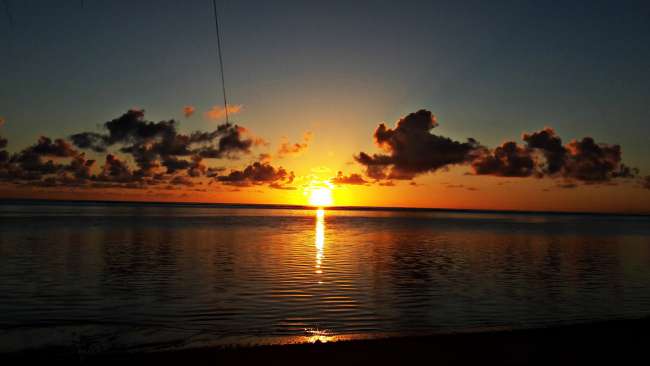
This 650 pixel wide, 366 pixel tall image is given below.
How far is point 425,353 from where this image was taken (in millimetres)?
11773

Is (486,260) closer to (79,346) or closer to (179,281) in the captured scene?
(179,281)

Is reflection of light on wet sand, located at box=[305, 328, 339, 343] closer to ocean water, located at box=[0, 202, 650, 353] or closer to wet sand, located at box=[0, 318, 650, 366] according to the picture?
ocean water, located at box=[0, 202, 650, 353]

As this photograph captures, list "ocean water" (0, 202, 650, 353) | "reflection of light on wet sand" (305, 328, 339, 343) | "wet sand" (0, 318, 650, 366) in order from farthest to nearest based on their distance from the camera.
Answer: "ocean water" (0, 202, 650, 353) → "reflection of light on wet sand" (305, 328, 339, 343) → "wet sand" (0, 318, 650, 366)

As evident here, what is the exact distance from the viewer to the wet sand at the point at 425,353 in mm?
11000

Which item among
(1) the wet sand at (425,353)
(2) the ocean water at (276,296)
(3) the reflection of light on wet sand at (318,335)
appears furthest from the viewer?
(2) the ocean water at (276,296)

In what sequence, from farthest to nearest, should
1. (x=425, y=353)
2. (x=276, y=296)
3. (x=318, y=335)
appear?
(x=276, y=296)
(x=318, y=335)
(x=425, y=353)

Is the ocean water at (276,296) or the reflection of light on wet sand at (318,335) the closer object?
the reflection of light on wet sand at (318,335)

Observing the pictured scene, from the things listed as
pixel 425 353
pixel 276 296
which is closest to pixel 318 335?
pixel 425 353

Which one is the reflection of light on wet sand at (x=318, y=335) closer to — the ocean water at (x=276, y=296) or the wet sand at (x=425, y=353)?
the ocean water at (x=276, y=296)

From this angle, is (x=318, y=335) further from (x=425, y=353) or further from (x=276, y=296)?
(x=276, y=296)

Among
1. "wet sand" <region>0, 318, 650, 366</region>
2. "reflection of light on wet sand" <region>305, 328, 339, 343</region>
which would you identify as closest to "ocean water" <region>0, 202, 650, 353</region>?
"reflection of light on wet sand" <region>305, 328, 339, 343</region>

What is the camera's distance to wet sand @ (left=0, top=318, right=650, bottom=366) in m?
11.0

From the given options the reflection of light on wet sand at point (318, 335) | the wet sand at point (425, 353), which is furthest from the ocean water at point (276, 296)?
the wet sand at point (425, 353)

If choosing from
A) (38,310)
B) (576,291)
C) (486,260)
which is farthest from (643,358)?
(486,260)
